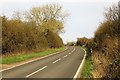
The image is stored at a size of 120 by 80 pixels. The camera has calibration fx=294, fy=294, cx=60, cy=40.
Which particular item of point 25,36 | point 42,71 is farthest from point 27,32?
point 42,71

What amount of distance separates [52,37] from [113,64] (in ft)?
176

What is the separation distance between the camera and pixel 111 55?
1573cm

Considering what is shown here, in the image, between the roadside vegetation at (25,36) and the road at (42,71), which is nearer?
the road at (42,71)

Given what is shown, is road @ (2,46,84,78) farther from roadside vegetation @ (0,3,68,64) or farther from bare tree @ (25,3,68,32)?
bare tree @ (25,3,68,32)

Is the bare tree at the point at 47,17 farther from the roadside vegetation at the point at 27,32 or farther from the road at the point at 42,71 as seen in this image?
the road at the point at 42,71

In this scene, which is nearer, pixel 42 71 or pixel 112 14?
pixel 42 71

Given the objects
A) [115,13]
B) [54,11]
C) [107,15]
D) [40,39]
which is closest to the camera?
[115,13]

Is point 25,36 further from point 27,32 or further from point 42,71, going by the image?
point 42,71

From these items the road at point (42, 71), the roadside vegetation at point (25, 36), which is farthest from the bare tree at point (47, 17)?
the road at point (42, 71)

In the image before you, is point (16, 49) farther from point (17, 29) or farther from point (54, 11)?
point (54, 11)

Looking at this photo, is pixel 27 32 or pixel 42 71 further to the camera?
pixel 27 32

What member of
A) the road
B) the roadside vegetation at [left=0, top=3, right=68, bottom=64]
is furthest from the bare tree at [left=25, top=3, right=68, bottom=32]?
the road

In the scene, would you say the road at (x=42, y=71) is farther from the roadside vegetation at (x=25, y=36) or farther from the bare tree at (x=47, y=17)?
the bare tree at (x=47, y=17)

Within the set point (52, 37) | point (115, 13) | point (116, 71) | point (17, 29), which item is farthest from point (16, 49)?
point (52, 37)
